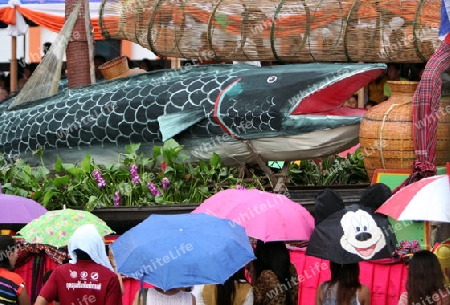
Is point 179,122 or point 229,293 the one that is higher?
point 229,293

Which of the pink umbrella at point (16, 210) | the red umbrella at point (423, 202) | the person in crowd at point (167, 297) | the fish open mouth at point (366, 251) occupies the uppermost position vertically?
the red umbrella at point (423, 202)

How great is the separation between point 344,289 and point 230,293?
0.77m

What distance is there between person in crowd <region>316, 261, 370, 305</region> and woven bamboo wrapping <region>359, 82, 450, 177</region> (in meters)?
3.07

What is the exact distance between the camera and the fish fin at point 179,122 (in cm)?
1091

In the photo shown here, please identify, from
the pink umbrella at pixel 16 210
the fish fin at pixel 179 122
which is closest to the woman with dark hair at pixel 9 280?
the pink umbrella at pixel 16 210

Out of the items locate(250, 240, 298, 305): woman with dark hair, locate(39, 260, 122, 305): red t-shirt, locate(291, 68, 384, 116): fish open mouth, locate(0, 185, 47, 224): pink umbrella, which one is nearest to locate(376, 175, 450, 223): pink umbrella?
locate(250, 240, 298, 305): woman with dark hair

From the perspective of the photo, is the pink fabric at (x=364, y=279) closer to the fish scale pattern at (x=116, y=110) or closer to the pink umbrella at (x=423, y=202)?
the pink umbrella at (x=423, y=202)

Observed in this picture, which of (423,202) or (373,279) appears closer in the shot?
(423,202)

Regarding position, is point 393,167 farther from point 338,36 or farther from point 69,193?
point 69,193

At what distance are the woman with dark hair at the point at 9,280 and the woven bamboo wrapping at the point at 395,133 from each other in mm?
4142

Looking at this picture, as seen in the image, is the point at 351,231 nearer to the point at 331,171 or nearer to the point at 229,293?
the point at 229,293

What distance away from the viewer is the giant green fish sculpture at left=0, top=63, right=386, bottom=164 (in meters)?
10.4

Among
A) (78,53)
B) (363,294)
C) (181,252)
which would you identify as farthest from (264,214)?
(78,53)

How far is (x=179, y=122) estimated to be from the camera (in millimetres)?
10945
